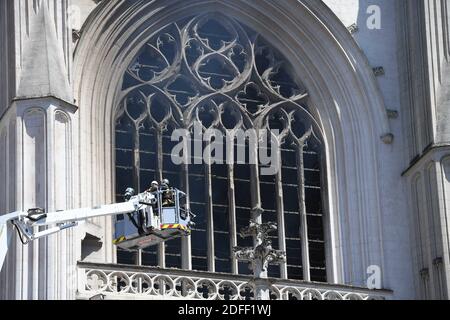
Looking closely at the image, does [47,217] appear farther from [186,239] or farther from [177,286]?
[186,239]

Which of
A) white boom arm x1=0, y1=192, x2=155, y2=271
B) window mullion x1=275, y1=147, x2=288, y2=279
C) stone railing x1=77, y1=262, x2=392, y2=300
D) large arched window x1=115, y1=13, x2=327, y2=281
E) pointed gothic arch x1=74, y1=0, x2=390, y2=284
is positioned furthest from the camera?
window mullion x1=275, y1=147, x2=288, y2=279

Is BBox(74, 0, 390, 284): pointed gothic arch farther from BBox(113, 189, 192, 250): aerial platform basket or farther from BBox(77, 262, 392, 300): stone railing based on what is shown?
BBox(113, 189, 192, 250): aerial platform basket

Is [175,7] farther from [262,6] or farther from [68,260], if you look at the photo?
A: [68,260]

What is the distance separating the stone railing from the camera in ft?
109

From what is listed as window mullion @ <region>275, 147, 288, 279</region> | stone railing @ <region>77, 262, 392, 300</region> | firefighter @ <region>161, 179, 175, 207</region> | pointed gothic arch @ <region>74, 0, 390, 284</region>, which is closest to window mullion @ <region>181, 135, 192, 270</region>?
stone railing @ <region>77, 262, 392, 300</region>

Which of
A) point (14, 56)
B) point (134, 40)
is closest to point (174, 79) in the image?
point (134, 40)

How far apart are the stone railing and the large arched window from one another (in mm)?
1078

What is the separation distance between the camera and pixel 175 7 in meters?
36.8

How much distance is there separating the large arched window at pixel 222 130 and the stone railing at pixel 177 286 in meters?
1.08

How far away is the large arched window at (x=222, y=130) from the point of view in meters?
35.8

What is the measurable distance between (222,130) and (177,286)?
3.40m

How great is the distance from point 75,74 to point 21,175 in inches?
99.1

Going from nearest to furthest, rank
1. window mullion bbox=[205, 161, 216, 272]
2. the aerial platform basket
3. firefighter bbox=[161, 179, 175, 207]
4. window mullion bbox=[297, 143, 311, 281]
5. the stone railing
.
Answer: the aerial platform basket, firefighter bbox=[161, 179, 175, 207], the stone railing, window mullion bbox=[205, 161, 216, 272], window mullion bbox=[297, 143, 311, 281]

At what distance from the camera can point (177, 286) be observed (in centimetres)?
3434
